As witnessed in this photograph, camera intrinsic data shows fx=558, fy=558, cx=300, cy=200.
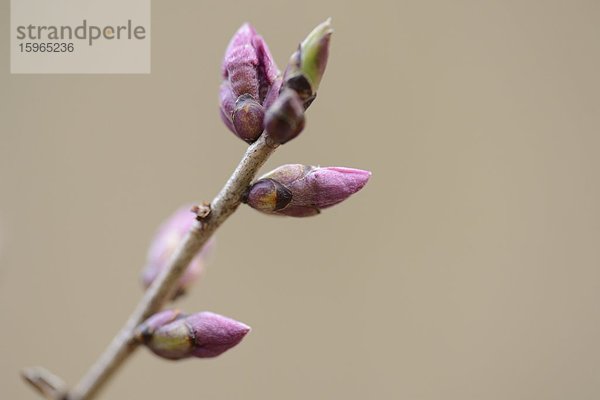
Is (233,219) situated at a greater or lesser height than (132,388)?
greater

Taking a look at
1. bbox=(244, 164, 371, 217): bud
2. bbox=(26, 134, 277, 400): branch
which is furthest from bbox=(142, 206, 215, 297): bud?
bbox=(244, 164, 371, 217): bud

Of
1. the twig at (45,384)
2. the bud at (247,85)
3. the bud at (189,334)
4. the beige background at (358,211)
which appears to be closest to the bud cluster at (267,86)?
the bud at (247,85)

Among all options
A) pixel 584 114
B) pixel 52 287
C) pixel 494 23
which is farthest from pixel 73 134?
pixel 584 114

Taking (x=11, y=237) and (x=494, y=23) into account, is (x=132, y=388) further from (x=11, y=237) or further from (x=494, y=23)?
(x=494, y=23)

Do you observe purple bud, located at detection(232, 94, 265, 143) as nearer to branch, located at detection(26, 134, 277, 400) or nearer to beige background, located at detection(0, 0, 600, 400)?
branch, located at detection(26, 134, 277, 400)

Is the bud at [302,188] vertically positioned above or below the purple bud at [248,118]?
below

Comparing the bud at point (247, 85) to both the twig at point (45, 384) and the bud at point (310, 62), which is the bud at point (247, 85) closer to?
the bud at point (310, 62)

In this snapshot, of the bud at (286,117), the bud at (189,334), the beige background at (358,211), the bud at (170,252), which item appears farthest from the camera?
the beige background at (358,211)
